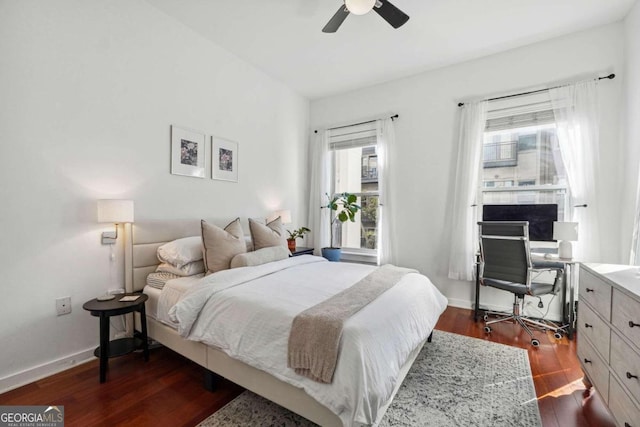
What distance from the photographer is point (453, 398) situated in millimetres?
1805

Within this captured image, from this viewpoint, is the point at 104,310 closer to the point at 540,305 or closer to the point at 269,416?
the point at 269,416

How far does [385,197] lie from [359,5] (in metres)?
2.39

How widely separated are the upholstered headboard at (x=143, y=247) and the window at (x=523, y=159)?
3551 millimetres

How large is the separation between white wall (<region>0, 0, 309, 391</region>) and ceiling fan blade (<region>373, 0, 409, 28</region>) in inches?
78.0

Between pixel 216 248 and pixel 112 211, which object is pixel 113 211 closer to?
pixel 112 211

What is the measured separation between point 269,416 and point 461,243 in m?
2.82

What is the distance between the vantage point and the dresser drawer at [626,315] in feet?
4.07

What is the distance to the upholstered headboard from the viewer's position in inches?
94.7

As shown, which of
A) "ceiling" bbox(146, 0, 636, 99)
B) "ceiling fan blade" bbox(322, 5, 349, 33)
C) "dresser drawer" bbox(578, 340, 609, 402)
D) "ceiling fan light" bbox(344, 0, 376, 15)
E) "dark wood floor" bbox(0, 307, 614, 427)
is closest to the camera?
"dresser drawer" bbox(578, 340, 609, 402)

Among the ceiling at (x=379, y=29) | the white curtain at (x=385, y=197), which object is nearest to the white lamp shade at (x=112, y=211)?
the ceiling at (x=379, y=29)

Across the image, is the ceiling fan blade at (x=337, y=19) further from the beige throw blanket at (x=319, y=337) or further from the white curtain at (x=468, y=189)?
the beige throw blanket at (x=319, y=337)

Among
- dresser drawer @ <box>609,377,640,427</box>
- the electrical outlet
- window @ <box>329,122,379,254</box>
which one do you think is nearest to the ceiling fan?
window @ <box>329,122,379,254</box>

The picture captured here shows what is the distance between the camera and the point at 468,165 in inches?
134

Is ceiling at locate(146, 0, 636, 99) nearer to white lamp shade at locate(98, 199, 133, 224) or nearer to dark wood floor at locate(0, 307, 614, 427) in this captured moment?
white lamp shade at locate(98, 199, 133, 224)
